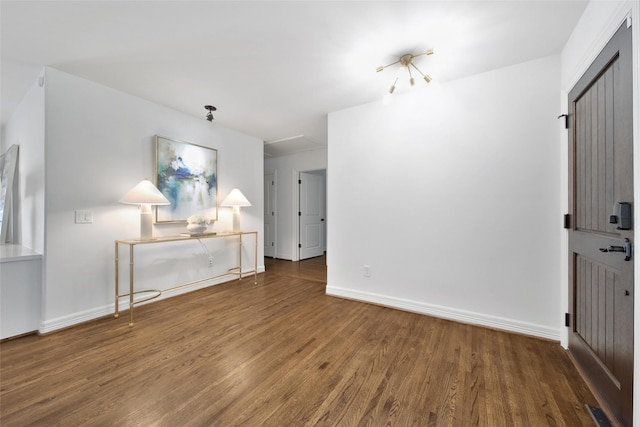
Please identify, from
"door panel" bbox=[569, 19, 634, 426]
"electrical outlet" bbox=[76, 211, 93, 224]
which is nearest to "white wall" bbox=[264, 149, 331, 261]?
"electrical outlet" bbox=[76, 211, 93, 224]

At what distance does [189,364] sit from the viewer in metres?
1.72

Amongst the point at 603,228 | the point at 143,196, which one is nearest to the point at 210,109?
the point at 143,196

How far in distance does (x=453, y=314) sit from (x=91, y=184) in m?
3.81

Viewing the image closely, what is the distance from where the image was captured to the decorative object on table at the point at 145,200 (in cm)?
246

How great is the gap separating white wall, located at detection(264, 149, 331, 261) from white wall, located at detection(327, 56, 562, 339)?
7.59 ft

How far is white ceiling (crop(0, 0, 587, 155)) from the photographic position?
1.58m

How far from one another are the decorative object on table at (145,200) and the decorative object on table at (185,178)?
285mm

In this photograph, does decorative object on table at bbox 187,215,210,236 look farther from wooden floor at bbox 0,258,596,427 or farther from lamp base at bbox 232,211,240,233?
wooden floor at bbox 0,258,596,427

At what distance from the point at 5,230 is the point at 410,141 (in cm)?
479

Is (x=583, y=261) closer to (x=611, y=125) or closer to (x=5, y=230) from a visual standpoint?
(x=611, y=125)

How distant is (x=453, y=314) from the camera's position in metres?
2.42

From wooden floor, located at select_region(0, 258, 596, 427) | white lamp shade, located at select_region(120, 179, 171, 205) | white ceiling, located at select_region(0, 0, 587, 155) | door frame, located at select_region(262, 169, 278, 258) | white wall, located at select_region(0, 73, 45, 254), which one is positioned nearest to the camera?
wooden floor, located at select_region(0, 258, 596, 427)

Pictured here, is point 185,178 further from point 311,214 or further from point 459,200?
point 459,200

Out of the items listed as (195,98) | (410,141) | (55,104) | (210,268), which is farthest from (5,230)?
(410,141)
